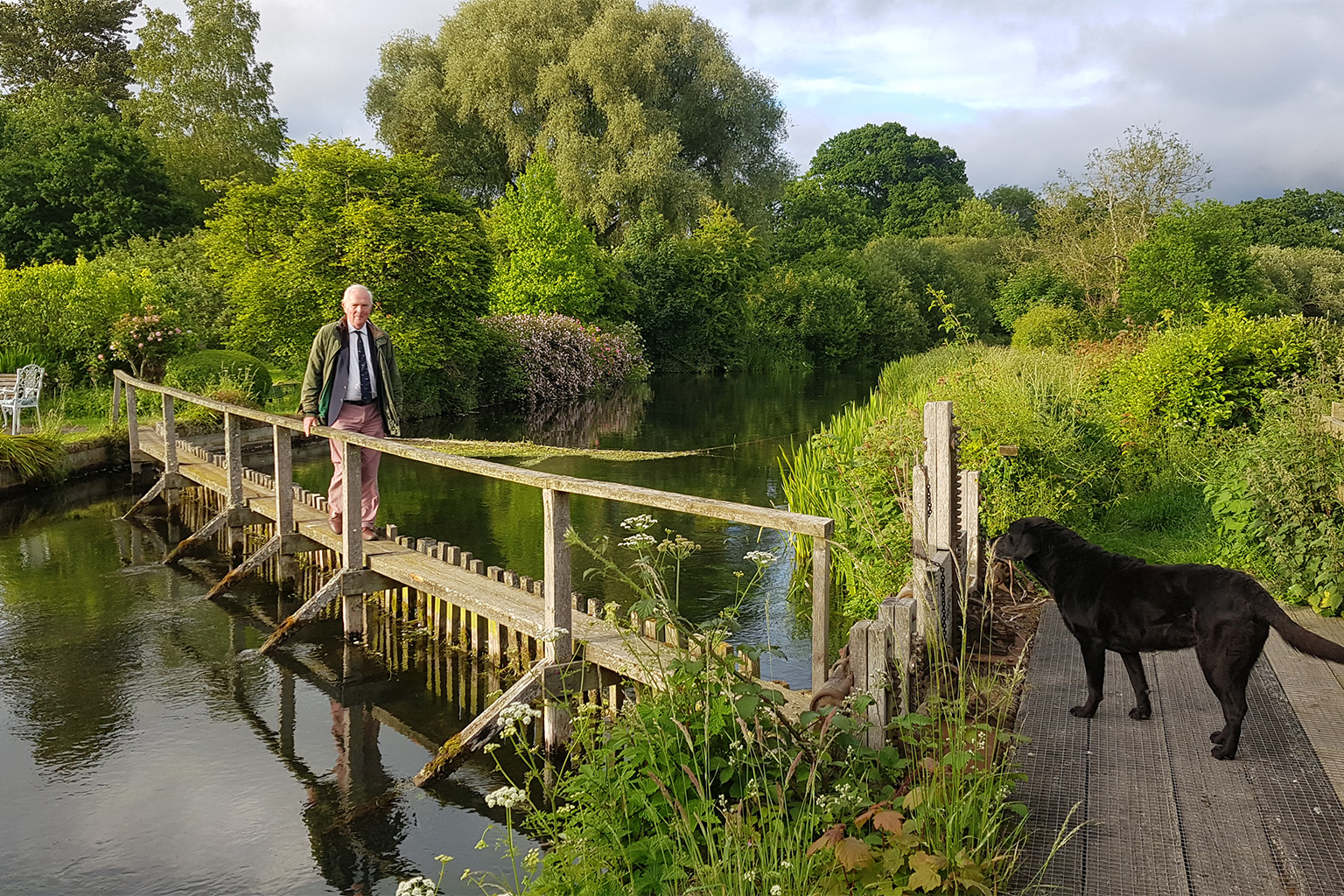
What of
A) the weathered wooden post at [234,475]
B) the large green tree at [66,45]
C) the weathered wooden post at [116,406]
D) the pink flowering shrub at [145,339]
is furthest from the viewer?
the large green tree at [66,45]

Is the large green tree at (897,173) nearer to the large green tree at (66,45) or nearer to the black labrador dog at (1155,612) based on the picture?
the large green tree at (66,45)

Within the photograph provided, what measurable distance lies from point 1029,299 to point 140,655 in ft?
98.3

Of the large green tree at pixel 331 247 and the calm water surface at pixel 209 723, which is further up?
the large green tree at pixel 331 247

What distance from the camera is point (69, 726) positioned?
5.91 metres

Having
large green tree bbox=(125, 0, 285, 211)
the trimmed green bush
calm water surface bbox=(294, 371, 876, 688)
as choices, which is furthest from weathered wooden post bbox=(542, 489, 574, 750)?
large green tree bbox=(125, 0, 285, 211)

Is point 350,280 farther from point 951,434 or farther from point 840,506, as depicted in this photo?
point 951,434

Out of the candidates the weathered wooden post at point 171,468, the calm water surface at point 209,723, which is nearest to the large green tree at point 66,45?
the weathered wooden post at point 171,468

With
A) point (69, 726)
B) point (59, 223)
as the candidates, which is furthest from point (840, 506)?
point (59, 223)

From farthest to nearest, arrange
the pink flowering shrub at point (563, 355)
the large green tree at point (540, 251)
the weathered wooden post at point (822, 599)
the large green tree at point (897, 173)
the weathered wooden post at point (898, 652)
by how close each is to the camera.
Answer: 1. the large green tree at point (897, 173)
2. the large green tree at point (540, 251)
3. the pink flowering shrub at point (563, 355)
4. the weathered wooden post at point (822, 599)
5. the weathered wooden post at point (898, 652)

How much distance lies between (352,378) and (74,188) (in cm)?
2792

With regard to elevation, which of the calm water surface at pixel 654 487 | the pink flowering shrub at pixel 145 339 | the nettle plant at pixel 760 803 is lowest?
the calm water surface at pixel 654 487

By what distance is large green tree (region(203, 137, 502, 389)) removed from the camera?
18500 mm

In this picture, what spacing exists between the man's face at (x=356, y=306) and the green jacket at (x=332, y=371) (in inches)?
2.9

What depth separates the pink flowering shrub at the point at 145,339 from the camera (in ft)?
55.3
